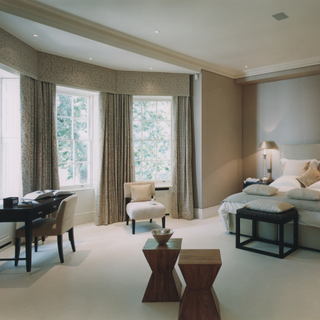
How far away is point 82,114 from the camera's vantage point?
531cm

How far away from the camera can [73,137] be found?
203 inches

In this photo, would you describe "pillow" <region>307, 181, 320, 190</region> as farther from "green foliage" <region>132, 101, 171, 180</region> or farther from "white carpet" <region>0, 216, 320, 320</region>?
"green foliage" <region>132, 101, 171, 180</region>

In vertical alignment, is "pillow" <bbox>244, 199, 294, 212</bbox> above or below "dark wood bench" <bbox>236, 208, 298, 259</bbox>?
above

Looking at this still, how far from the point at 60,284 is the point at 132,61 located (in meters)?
3.56

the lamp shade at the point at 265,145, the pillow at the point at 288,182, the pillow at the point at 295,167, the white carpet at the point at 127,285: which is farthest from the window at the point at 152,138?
the pillow at the point at 295,167

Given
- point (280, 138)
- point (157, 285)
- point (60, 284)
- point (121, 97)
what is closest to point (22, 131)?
point (121, 97)

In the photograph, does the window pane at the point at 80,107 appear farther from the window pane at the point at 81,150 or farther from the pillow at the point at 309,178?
the pillow at the point at 309,178

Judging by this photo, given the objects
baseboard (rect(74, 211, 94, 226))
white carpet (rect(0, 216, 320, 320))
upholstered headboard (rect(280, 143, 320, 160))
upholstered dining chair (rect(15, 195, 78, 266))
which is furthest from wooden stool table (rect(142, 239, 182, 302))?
upholstered headboard (rect(280, 143, 320, 160))

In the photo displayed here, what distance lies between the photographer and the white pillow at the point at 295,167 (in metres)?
5.21

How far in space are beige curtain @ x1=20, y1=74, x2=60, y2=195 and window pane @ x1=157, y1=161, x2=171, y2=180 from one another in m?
2.13

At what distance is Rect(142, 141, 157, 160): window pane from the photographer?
5723mm

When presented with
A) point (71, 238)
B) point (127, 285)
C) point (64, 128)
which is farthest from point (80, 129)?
point (127, 285)

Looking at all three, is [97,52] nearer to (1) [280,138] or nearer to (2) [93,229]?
(2) [93,229]

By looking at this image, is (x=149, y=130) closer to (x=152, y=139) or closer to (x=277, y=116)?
(x=152, y=139)
